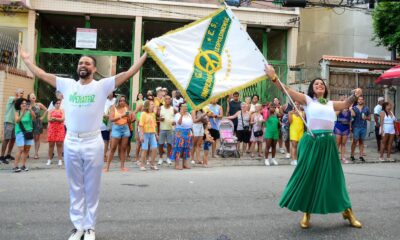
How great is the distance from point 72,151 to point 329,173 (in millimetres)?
3190

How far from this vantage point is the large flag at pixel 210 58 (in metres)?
5.82

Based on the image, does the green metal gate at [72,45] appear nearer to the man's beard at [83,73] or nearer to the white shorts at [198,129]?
the white shorts at [198,129]

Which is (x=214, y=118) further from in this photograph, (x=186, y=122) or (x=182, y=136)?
(x=182, y=136)

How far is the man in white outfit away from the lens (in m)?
4.47

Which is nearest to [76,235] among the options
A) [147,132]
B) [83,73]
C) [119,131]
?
[83,73]

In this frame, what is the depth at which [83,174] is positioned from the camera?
4.59 meters

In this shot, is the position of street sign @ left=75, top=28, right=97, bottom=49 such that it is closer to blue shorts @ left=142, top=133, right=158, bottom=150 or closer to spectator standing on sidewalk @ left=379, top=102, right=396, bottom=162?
blue shorts @ left=142, top=133, right=158, bottom=150

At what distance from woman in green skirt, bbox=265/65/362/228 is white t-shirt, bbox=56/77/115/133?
2.38m

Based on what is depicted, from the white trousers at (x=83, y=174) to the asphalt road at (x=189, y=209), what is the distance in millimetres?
328

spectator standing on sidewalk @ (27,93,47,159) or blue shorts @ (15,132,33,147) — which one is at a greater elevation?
spectator standing on sidewalk @ (27,93,47,159)

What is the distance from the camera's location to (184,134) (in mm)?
10969

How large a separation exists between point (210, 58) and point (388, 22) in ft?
56.8

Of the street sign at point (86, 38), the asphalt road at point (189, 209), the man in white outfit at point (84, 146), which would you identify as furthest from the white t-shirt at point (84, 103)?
the street sign at point (86, 38)

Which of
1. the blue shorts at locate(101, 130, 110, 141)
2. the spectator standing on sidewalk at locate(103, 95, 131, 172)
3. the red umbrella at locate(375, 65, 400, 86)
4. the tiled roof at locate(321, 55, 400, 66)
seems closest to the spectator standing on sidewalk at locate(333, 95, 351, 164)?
the red umbrella at locate(375, 65, 400, 86)
